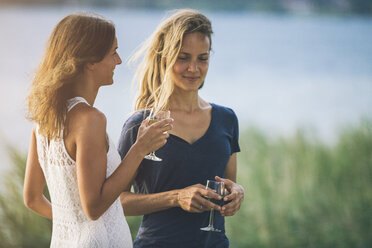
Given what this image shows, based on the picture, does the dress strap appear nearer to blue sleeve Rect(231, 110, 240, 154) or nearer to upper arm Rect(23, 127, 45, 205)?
upper arm Rect(23, 127, 45, 205)

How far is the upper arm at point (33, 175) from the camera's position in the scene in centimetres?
183

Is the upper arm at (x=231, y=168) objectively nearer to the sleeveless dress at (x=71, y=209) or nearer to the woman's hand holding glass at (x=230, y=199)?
the woman's hand holding glass at (x=230, y=199)

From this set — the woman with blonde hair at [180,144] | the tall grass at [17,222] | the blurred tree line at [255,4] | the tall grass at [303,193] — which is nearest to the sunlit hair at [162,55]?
the woman with blonde hair at [180,144]

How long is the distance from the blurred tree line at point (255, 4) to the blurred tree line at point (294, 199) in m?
1.56

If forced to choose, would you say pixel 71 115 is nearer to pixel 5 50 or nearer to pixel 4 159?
pixel 4 159

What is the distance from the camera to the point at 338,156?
218 inches

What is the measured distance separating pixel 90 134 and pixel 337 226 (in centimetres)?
439

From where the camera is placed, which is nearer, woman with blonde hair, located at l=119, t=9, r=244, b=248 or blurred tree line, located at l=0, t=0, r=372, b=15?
woman with blonde hair, located at l=119, t=9, r=244, b=248

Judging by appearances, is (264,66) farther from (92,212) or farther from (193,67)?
(92,212)

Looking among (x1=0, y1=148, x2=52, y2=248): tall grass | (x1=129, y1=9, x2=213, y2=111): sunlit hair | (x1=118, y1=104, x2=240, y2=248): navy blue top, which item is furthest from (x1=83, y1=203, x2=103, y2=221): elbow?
(x1=0, y1=148, x2=52, y2=248): tall grass

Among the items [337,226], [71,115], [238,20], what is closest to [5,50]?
[238,20]

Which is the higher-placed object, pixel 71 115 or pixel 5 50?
pixel 71 115

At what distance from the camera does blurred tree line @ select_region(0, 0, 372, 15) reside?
5910mm

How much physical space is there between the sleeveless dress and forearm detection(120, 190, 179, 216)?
0.34 meters
